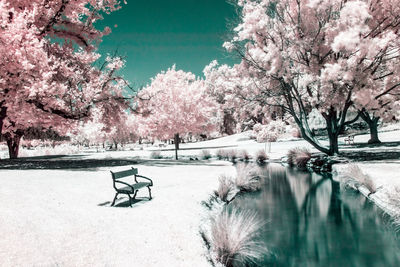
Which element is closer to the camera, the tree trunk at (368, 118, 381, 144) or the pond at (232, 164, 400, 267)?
the pond at (232, 164, 400, 267)

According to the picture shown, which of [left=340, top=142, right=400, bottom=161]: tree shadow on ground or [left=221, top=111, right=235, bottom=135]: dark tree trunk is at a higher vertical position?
[left=221, top=111, right=235, bottom=135]: dark tree trunk

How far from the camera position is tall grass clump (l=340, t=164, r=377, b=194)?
37.5 ft

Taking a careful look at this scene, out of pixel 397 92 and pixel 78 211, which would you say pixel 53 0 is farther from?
pixel 397 92

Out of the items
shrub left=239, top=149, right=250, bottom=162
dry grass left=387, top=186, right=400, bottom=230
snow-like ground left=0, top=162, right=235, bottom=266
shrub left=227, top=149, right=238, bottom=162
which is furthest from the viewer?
shrub left=227, top=149, right=238, bottom=162

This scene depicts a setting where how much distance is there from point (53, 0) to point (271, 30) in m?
12.4

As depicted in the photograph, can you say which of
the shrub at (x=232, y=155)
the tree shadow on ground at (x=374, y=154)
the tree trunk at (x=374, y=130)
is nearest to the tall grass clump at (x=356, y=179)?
the tree shadow on ground at (x=374, y=154)

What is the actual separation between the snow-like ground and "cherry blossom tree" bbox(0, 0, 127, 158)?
5618 mm

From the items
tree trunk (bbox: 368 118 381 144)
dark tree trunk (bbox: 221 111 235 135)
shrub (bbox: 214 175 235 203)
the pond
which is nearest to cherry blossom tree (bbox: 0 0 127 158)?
shrub (bbox: 214 175 235 203)

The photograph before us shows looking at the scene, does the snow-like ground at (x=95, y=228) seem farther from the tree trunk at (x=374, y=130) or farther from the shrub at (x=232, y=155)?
the tree trunk at (x=374, y=130)

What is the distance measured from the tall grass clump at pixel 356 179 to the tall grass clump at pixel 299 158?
17.6 ft

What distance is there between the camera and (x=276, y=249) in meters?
7.32

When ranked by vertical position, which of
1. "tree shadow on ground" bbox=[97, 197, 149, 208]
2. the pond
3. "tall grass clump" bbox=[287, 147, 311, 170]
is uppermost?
"tall grass clump" bbox=[287, 147, 311, 170]

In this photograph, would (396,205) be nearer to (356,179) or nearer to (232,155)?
(356,179)

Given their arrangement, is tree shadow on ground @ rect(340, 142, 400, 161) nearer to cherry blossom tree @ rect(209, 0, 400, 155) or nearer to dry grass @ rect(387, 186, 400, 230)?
cherry blossom tree @ rect(209, 0, 400, 155)
